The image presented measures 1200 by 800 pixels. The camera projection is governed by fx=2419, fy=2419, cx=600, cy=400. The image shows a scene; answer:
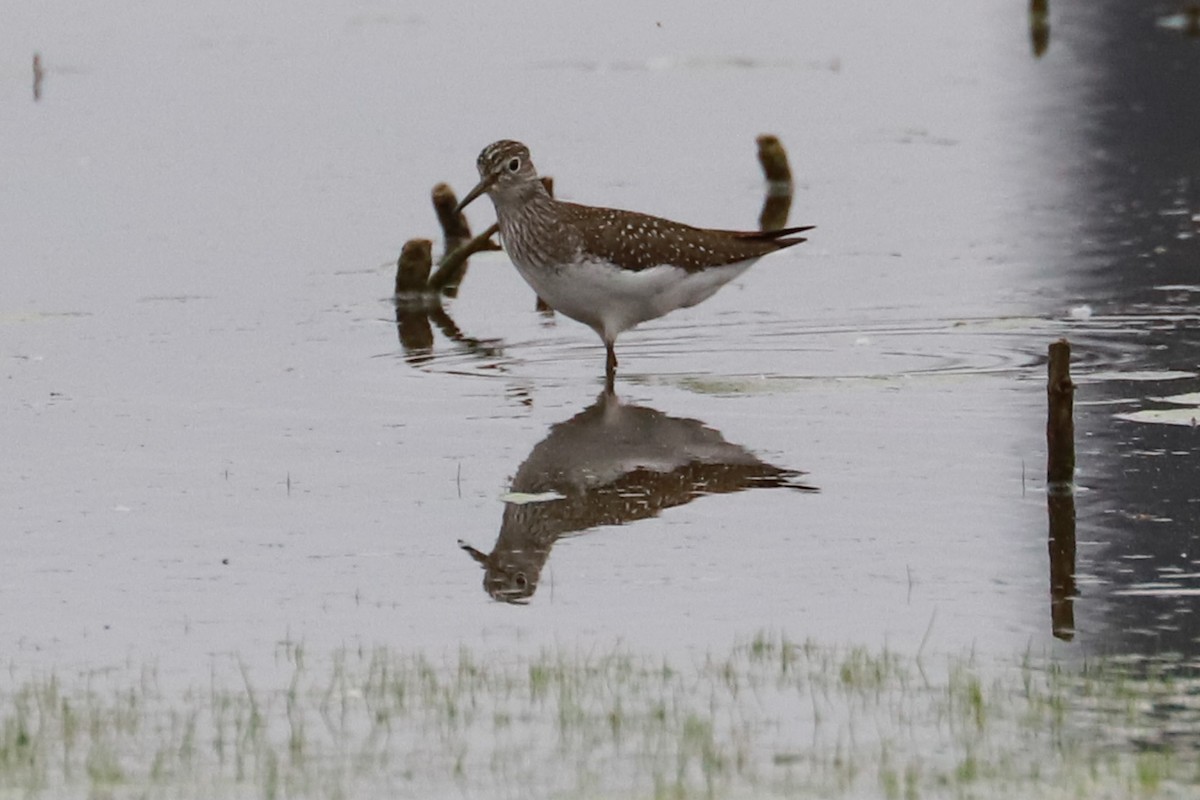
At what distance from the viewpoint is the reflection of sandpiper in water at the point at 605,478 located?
11.7m

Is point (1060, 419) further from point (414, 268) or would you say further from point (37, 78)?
point (37, 78)

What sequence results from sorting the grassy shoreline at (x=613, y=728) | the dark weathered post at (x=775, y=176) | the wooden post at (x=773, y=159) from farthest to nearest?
the wooden post at (x=773, y=159)
the dark weathered post at (x=775, y=176)
the grassy shoreline at (x=613, y=728)

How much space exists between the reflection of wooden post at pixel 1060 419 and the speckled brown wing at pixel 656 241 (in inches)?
153

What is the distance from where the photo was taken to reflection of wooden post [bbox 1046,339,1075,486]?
1171 cm

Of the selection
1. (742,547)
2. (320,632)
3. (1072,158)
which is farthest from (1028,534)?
(1072,158)

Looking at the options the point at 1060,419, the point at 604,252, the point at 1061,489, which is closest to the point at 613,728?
the point at 1060,419

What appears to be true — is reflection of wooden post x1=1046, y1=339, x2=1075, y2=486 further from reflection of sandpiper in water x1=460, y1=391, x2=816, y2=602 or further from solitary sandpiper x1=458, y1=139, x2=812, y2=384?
solitary sandpiper x1=458, y1=139, x2=812, y2=384

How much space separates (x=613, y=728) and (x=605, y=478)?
4.51m

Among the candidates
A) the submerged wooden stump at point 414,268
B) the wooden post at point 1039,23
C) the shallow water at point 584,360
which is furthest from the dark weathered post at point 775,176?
the wooden post at point 1039,23

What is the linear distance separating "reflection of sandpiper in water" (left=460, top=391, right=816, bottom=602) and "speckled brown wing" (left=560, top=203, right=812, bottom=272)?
1091mm

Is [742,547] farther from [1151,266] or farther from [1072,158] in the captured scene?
[1072,158]

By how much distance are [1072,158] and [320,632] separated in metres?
18.3

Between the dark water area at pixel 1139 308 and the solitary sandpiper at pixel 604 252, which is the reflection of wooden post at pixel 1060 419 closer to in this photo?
the dark water area at pixel 1139 308

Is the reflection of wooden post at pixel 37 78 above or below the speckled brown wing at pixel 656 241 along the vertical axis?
above
